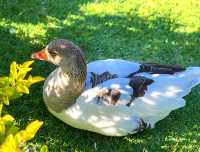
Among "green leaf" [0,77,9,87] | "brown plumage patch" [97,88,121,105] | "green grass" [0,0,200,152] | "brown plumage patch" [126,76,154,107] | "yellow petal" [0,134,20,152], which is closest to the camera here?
"yellow petal" [0,134,20,152]

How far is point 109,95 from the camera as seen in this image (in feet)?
15.3

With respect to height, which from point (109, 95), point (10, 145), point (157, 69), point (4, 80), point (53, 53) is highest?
point (4, 80)

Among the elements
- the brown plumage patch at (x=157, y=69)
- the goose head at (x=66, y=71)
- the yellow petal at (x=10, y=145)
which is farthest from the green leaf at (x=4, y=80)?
the brown plumage patch at (x=157, y=69)

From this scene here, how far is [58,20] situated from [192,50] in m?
1.81

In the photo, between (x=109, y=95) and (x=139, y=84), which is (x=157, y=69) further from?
(x=109, y=95)

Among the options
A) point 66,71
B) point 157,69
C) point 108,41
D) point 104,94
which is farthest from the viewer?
point 108,41

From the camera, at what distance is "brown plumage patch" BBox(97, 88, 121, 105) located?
15.3 ft

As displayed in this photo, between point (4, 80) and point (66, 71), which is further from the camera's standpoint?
point (66, 71)

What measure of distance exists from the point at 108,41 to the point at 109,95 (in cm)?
193

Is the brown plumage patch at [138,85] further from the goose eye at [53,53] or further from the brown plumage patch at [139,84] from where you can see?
the goose eye at [53,53]

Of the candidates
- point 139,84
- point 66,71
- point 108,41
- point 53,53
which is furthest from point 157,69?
point 108,41

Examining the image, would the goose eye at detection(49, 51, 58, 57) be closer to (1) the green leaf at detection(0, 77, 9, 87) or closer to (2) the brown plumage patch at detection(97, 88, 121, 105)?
(2) the brown plumage patch at detection(97, 88, 121, 105)

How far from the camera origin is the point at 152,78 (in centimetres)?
494

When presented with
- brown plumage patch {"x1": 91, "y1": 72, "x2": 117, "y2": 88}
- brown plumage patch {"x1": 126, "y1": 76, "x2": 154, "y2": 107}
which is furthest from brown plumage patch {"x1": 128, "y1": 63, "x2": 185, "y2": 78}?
brown plumage patch {"x1": 91, "y1": 72, "x2": 117, "y2": 88}
